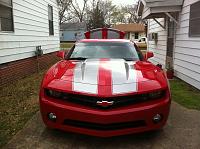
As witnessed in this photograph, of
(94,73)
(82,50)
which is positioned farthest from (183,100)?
(94,73)

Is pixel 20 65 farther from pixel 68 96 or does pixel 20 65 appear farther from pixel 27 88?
pixel 68 96

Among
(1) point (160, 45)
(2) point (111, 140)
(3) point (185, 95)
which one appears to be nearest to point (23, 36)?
(3) point (185, 95)

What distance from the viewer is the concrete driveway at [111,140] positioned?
12.5 feet

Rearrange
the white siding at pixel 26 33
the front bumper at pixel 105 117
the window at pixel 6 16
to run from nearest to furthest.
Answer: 1. the front bumper at pixel 105 117
2. the window at pixel 6 16
3. the white siding at pixel 26 33

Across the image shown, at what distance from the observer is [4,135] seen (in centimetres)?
412

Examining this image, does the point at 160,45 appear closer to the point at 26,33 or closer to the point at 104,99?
the point at 26,33

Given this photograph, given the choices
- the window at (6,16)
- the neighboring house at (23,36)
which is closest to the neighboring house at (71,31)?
the neighboring house at (23,36)

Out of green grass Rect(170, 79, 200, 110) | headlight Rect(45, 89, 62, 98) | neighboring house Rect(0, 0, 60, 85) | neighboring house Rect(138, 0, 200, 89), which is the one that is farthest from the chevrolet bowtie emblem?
neighboring house Rect(0, 0, 60, 85)

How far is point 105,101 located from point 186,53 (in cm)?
575

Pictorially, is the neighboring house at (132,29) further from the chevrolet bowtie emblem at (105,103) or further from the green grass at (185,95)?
the chevrolet bowtie emblem at (105,103)

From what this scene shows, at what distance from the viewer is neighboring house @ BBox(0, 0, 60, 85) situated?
7922 mm

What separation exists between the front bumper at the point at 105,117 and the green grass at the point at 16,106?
893 millimetres

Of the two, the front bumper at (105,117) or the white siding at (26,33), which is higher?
the white siding at (26,33)

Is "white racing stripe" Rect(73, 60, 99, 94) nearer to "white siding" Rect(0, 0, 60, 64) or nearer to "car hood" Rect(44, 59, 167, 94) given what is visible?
"car hood" Rect(44, 59, 167, 94)
